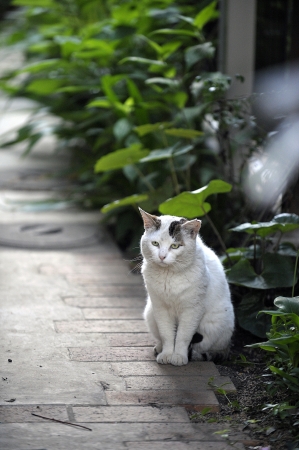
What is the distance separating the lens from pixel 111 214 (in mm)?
5199

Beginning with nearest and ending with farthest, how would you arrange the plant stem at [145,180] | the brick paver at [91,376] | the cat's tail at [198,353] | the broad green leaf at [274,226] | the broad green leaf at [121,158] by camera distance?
1. the brick paver at [91,376]
2. the cat's tail at [198,353]
3. the broad green leaf at [274,226]
4. the broad green leaf at [121,158]
5. the plant stem at [145,180]

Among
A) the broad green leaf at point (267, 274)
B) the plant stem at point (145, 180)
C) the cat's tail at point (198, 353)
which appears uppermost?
the broad green leaf at point (267, 274)

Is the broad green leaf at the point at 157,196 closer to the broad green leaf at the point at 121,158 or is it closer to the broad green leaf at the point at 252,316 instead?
the broad green leaf at the point at 121,158

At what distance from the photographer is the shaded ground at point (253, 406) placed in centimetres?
240

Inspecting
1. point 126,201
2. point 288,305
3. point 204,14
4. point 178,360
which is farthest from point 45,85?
point 288,305

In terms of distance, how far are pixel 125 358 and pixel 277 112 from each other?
186 cm

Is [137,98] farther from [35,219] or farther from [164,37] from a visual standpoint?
[35,219]

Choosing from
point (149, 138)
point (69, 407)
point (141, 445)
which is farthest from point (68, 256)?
point (141, 445)

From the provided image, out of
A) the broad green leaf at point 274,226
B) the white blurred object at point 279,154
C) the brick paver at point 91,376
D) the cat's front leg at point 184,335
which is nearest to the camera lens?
the brick paver at point 91,376

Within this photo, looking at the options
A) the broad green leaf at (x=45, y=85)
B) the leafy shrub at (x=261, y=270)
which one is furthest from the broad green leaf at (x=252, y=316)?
the broad green leaf at (x=45, y=85)

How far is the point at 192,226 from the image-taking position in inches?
113

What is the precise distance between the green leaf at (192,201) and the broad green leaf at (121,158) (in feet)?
2.85

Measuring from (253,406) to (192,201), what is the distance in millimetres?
1094

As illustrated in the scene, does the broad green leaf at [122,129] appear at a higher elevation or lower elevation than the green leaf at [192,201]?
lower
